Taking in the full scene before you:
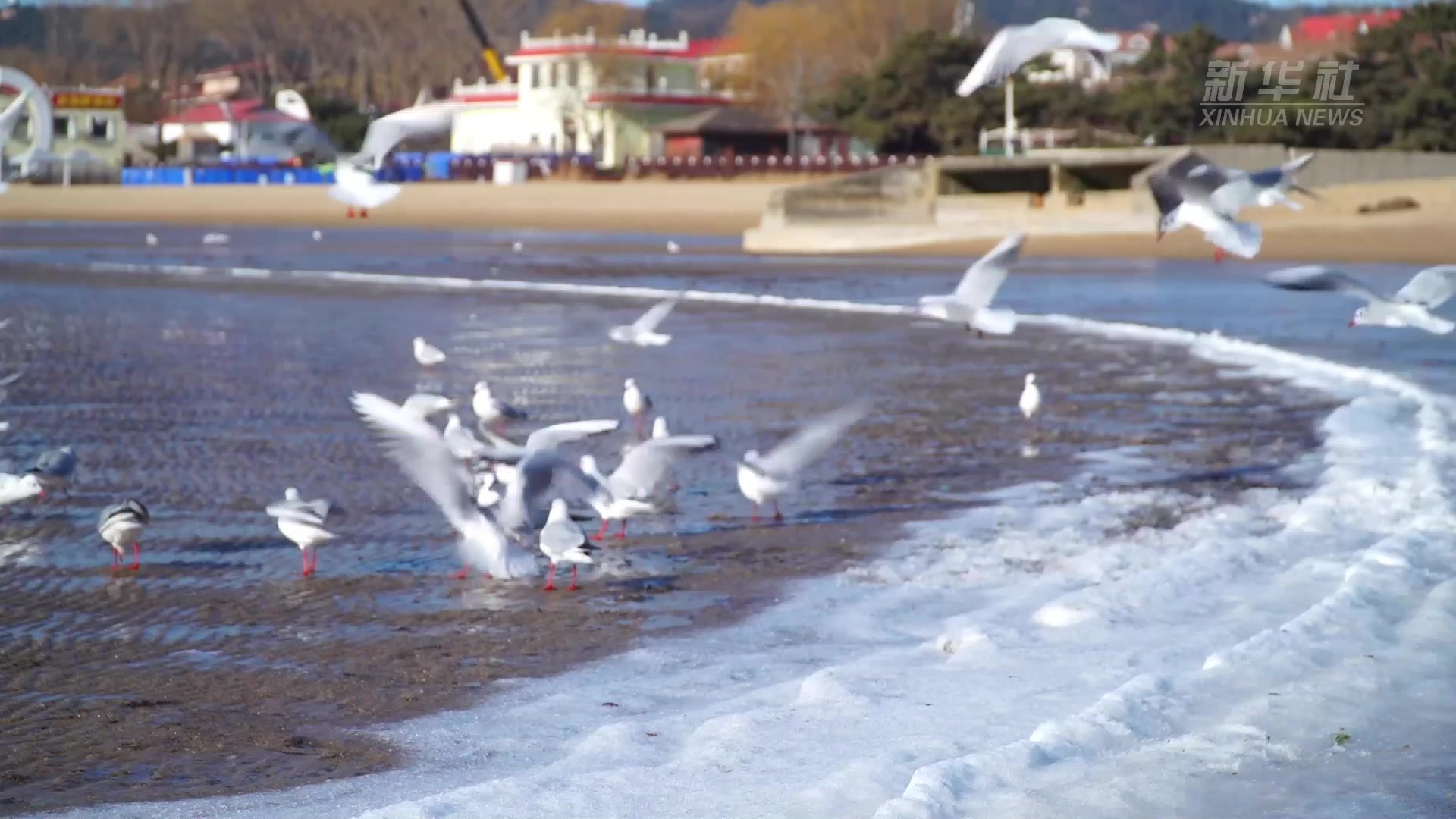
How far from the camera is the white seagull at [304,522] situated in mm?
9320

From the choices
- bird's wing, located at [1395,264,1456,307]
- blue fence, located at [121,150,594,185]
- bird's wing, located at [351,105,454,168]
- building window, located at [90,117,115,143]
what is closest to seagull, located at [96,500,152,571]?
bird's wing, located at [351,105,454,168]

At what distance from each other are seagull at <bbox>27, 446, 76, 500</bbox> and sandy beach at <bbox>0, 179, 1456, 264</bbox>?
83.0 feet

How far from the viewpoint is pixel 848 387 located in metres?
16.7

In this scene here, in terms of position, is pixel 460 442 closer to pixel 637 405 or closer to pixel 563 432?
pixel 563 432

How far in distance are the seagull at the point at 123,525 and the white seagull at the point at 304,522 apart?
0.60 meters

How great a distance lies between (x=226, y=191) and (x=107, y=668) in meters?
68.1

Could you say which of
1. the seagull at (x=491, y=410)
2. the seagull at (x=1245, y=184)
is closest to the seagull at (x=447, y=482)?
the seagull at (x=1245, y=184)

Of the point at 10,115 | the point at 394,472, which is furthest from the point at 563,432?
the point at 10,115

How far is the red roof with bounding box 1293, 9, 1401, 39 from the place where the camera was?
6046 cm

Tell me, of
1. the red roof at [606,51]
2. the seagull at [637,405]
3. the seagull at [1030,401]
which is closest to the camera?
the seagull at [637,405]

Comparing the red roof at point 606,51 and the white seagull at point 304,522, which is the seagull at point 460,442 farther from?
the red roof at point 606,51

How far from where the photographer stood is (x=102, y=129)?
3858 inches

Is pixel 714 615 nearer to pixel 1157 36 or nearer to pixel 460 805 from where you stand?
pixel 460 805

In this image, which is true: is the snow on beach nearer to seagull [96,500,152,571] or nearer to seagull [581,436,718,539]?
seagull [581,436,718,539]
